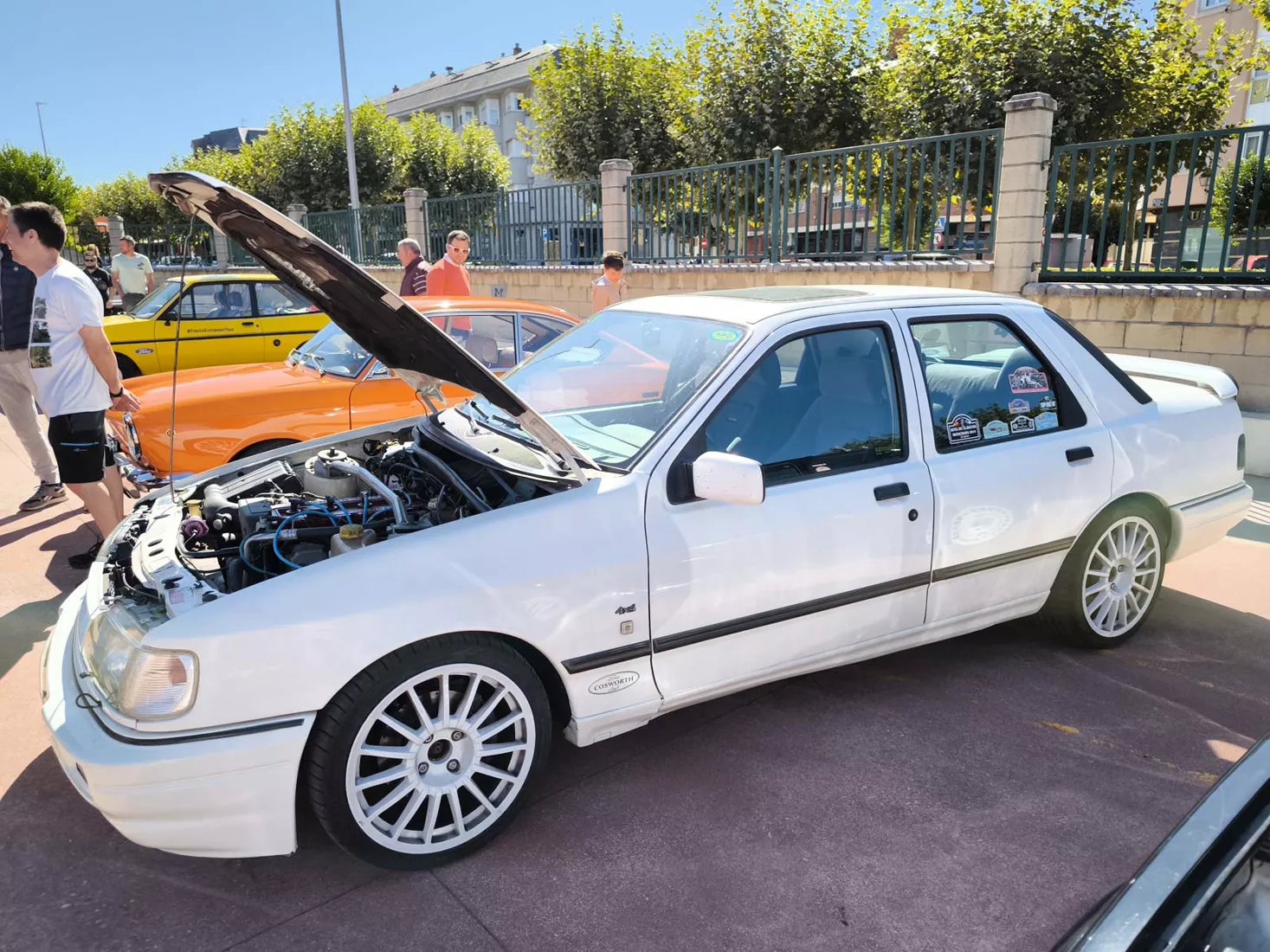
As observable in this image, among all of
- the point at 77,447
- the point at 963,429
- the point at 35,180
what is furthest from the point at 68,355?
the point at 35,180

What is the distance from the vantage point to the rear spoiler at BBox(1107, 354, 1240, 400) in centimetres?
443

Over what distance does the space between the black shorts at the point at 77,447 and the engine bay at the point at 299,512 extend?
4.93 feet

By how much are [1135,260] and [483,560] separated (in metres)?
7.51

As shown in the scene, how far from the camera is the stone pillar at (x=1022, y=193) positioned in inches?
322

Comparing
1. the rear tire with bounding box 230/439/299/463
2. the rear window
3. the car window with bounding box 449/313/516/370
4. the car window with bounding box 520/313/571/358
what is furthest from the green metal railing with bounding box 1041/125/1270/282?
the rear tire with bounding box 230/439/299/463

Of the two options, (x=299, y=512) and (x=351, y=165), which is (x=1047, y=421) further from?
(x=351, y=165)

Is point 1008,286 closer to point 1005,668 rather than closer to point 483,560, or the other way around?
point 1005,668

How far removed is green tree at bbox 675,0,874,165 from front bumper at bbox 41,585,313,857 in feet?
46.6

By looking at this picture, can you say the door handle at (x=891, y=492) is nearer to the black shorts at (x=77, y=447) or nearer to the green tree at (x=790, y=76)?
the black shorts at (x=77, y=447)

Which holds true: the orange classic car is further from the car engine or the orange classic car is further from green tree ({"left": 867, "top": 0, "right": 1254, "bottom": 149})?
green tree ({"left": 867, "top": 0, "right": 1254, "bottom": 149})

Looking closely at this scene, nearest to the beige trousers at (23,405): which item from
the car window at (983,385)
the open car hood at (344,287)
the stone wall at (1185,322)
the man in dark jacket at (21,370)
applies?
the man in dark jacket at (21,370)

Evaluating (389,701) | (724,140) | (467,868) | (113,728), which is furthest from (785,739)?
(724,140)

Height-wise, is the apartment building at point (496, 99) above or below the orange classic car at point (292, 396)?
above

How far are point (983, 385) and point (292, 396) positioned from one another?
13.3 ft
